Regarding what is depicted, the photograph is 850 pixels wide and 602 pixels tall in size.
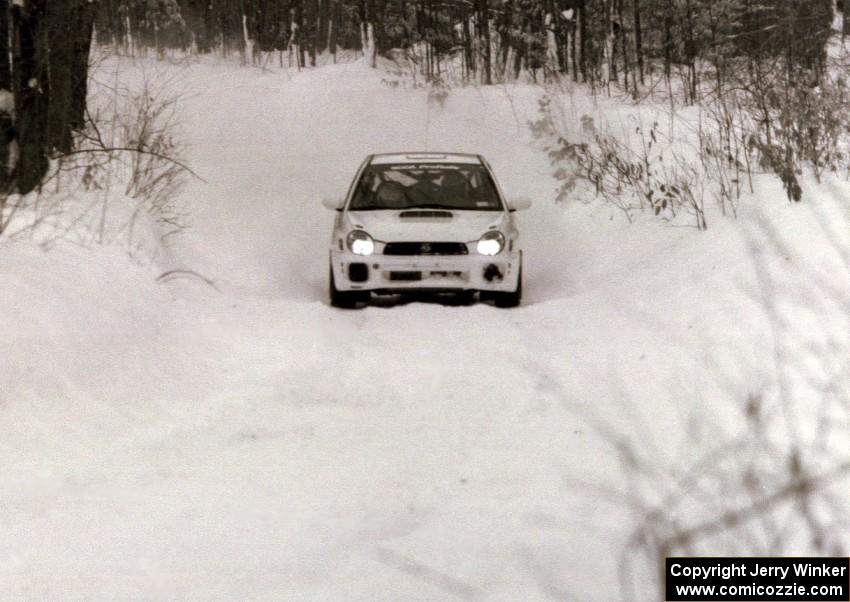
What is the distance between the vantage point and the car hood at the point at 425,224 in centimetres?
970

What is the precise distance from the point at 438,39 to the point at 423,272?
65.1 feet

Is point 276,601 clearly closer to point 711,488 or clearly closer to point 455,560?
point 455,560

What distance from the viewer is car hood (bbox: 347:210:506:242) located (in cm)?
970

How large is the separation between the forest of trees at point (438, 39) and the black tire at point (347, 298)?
2984 mm

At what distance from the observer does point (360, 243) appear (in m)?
9.73

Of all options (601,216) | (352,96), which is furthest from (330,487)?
(352,96)

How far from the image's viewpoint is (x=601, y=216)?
46.8 ft

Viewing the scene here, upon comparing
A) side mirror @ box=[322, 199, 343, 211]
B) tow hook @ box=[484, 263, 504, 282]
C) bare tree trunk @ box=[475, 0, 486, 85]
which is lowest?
tow hook @ box=[484, 263, 504, 282]

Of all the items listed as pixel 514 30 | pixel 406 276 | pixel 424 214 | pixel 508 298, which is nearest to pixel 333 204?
pixel 424 214

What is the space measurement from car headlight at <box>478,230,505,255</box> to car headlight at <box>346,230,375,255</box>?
1.03 meters

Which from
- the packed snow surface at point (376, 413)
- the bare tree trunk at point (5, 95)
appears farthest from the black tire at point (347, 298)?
the bare tree trunk at point (5, 95)

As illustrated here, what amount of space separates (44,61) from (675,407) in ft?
23.0

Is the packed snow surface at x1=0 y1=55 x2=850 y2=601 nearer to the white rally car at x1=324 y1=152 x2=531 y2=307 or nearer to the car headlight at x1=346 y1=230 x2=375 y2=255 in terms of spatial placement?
the white rally car at x1=324 y1=152 x2=531 y2=307

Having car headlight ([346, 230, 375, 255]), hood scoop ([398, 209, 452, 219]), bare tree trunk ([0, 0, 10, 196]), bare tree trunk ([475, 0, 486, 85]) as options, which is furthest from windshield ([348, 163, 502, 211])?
bare tree trunk ([475, 0, 486, 85])
